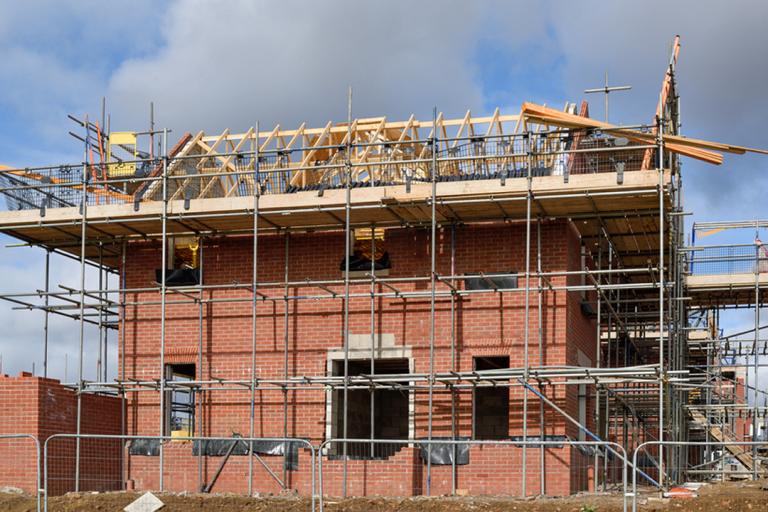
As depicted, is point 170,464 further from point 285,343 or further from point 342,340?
point 342,340

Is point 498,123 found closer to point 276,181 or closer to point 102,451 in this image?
point 276,181

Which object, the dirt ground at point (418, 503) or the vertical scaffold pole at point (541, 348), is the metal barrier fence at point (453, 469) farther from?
the dirt ground at point (418, 503)

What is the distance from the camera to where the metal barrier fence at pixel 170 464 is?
2216cm

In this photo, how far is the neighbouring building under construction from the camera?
2117 cm

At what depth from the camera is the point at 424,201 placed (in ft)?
69.8

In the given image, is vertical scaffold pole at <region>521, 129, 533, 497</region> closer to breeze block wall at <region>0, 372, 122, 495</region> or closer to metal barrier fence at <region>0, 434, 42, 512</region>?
breeze block wall at <region>0, 372, 122, 495</region>

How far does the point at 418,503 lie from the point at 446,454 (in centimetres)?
360

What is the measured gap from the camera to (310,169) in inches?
894

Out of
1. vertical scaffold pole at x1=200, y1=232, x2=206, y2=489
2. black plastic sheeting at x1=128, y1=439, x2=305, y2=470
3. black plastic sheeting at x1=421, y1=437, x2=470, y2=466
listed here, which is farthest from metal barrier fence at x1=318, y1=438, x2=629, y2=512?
vertical scaffold pole at x1=200, y1=232, x2=206, y2=489

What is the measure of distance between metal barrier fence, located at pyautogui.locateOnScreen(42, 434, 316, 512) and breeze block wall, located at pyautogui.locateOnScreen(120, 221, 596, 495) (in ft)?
0.14

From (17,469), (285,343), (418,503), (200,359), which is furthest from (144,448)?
(418,503)

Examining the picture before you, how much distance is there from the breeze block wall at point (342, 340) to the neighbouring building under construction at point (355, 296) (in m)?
0.04

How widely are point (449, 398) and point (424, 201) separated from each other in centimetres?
376

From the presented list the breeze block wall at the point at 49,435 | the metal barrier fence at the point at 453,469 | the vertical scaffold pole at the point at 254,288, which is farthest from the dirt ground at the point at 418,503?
the vertical scaffold pole at the point at 254,288
